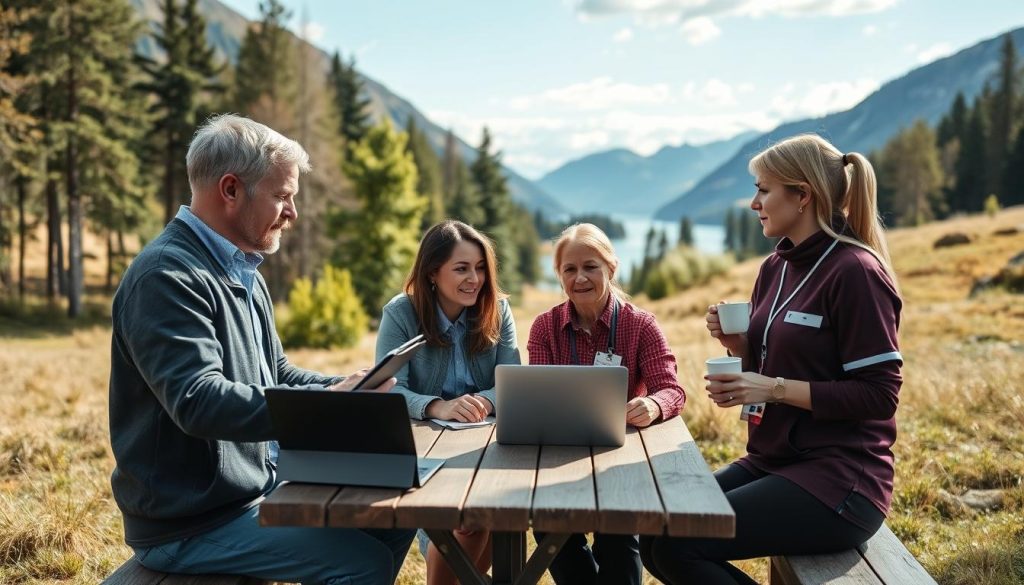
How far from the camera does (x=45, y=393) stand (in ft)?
28.9

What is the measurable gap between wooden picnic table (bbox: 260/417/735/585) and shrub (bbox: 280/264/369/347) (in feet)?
61.0

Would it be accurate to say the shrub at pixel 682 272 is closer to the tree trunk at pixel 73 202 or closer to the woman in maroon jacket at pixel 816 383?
the tree trunk at pixel 73 202

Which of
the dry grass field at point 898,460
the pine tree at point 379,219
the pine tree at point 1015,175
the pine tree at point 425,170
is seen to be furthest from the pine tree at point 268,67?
the pine tree at point 1015,175

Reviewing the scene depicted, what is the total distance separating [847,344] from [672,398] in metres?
0.83

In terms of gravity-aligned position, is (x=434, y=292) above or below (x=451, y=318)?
above

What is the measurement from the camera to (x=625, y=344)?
3.82 m

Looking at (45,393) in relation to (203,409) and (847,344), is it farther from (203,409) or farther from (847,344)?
(847,344)

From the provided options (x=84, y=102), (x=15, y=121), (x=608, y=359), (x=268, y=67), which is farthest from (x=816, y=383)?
(x=268, y=67)

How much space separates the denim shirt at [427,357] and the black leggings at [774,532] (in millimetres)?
1321

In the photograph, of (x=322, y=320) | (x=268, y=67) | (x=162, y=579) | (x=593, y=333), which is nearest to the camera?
(x=162, y=579)

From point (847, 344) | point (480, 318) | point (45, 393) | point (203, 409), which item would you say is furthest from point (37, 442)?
point (847, 344)

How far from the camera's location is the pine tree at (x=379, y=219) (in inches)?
1224

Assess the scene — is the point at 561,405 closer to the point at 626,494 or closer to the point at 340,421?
the point at 626,494

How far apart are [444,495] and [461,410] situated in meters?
1.03
